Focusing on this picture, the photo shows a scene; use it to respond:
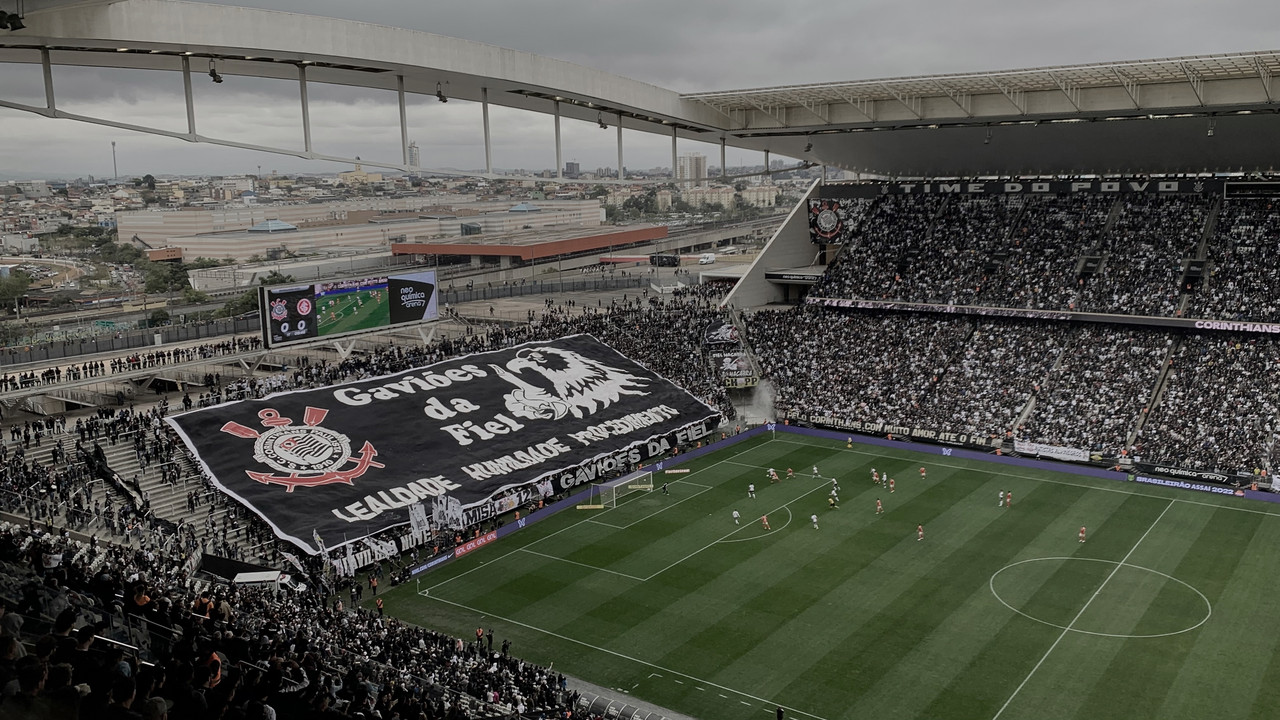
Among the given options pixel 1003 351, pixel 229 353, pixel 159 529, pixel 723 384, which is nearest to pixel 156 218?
pixel 229 353

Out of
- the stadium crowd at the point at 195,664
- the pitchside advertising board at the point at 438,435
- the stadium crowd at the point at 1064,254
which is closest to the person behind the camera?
the stadium crowd at the point at 195,664

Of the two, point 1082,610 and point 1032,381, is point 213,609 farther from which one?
point 1032,381

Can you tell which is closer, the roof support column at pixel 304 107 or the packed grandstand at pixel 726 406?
the packed grandstand at pixel 726 406

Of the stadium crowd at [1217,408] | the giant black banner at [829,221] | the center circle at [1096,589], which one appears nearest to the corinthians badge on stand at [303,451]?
the center circle at [1096,589]

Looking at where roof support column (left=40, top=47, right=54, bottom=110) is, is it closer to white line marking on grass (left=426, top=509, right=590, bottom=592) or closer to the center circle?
white line marking on grass (left=426, top=509, right=590, bottom=592)

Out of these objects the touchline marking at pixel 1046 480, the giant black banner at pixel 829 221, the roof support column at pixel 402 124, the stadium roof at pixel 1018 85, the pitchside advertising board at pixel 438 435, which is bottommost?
the touchline marking at pixel 1046 480

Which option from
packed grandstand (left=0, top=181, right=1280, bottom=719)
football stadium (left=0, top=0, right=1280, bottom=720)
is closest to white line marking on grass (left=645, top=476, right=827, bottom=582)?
football stadium (left=0, top=0, right=1280, bottom=720)

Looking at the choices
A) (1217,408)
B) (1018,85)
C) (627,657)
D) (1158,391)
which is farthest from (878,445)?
(627,657)

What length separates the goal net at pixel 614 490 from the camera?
40281 mm

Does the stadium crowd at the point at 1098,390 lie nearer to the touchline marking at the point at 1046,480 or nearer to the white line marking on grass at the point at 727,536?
the touchline marking at the point at 1046,480

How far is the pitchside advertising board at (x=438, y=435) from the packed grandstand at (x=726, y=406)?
1284mm

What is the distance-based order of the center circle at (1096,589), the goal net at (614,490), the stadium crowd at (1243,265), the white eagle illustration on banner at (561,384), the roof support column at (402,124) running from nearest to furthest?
the roof support column at (402,124) → the center circle at (1096,589) → the goal net at (614,490) → the white eagle illustration on banner at (561,384) → the stadium crowd at (1243,265)

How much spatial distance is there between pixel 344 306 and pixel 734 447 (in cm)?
1944

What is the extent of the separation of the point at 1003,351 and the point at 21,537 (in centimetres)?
4501
